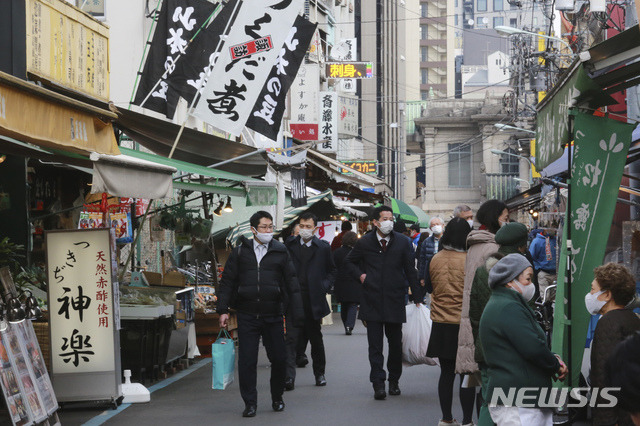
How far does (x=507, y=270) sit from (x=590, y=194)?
189cm

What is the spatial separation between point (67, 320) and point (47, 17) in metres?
3.81

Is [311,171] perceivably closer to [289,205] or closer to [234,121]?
[289,205]

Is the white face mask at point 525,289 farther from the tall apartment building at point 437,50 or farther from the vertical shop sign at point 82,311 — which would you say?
the tall apartment building at point 437,50

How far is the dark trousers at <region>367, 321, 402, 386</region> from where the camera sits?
11292mm

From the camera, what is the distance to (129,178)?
9.75 meters

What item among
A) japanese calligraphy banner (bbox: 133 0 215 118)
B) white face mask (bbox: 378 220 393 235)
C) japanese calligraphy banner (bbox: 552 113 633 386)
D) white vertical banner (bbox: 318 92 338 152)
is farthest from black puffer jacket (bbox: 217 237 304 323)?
white vertical banner (bbox: 318 92 338 152)

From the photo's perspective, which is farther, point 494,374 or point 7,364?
point 7,364

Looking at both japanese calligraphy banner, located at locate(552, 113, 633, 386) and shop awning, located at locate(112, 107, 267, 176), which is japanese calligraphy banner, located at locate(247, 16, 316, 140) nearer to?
shop awning, located at locate(112, 107, 267, 176)

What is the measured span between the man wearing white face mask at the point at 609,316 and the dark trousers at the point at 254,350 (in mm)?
4241

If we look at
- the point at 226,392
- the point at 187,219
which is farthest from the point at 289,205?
the point at 226,392

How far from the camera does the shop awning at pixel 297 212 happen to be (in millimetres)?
17703

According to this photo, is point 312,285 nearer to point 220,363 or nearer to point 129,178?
point 220,363

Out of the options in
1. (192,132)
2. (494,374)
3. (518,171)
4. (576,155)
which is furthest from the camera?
(518,171)

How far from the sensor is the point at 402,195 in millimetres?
88438
